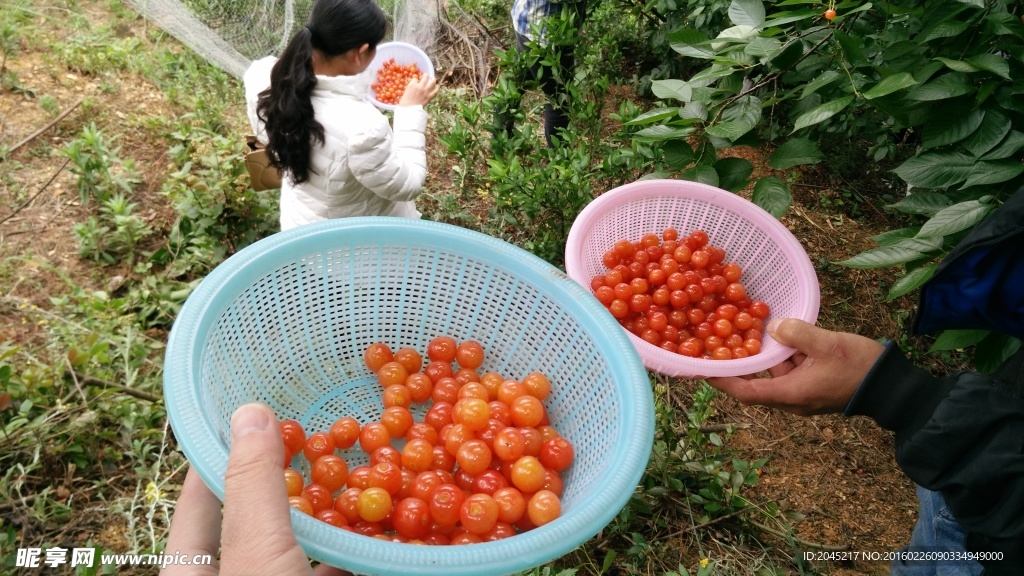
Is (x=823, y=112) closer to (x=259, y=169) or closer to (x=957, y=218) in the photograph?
(x=957, y=218)

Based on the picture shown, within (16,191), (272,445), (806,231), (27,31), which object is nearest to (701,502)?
(272,445)

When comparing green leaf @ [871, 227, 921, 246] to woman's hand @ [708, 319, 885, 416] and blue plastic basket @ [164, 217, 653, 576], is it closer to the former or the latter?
woman's hand @ [708, 319, 885, 416]

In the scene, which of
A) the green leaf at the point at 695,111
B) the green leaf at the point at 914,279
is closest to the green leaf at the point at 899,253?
the green leaf at the point at 914,279

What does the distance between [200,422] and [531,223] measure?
1.87 metres

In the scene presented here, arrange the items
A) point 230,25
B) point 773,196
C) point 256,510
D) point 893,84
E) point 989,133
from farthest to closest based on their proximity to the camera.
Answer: point 230,25 < point 773,196 < point 989,133 < point 893,84 < point 256,510

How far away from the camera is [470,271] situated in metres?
1.50

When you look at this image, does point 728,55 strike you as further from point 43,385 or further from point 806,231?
point 43,385

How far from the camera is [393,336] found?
1627 mm

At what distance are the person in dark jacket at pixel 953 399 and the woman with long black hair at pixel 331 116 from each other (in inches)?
49.2

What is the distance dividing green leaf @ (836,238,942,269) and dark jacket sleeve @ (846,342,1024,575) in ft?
1.23

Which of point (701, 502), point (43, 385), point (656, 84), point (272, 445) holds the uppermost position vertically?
point (656, 84)

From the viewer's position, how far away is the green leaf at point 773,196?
1.66 metres

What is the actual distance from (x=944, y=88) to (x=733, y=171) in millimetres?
510

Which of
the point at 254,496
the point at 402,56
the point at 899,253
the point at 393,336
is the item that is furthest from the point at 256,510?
the point at 402,56
